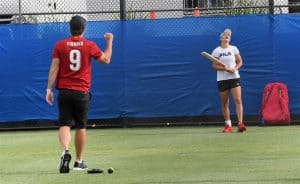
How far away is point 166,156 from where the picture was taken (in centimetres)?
927

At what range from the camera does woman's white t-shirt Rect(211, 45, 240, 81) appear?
41.2ft

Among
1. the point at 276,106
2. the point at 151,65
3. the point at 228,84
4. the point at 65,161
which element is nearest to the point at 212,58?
the point at 228,84

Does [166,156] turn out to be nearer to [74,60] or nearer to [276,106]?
[74,60]

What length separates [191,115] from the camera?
14031mm

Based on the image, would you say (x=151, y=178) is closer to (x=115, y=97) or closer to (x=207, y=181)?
(x=207, y=181)

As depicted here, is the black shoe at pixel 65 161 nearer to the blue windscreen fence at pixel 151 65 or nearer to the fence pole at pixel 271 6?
the blue windscreen fence at pixel 151 65

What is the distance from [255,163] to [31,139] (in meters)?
5.22

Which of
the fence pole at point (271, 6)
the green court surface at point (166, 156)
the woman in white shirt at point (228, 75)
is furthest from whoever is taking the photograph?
the fence pole at point (271, 6)

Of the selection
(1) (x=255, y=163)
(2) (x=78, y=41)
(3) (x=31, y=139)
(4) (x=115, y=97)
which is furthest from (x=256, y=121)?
(2) (x=78, y=41)

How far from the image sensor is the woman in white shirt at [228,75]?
41.1 feet

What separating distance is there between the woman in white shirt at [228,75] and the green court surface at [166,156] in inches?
18.4

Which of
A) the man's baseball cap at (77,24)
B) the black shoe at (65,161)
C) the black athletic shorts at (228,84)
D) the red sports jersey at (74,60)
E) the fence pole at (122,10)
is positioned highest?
the fence pole at (122,10)

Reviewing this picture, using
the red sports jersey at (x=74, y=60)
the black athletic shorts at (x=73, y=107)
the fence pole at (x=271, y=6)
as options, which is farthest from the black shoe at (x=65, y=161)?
the fence pole at (x=271, y=6)

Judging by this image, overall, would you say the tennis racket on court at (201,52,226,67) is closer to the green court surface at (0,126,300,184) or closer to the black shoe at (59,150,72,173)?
the green court surface at (0,126,300,184)
